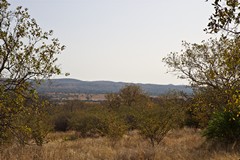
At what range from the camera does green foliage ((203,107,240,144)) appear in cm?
1380

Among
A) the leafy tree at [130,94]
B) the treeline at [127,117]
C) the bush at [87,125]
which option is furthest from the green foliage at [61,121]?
the leafy tree at [130,94]

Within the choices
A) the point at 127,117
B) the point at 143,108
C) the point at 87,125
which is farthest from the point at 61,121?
the point at 143,108

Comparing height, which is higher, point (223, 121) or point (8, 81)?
point (8, 81)

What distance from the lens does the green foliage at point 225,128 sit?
13797 mm

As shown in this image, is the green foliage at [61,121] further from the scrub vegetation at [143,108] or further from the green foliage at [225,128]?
the green foliage at [225,128]

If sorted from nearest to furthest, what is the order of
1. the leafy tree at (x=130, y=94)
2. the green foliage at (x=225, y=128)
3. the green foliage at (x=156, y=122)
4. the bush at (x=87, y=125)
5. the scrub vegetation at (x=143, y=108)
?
the scrub vegetation at (x=143, y=108)
the green foliage at (x=225, y=128)
the green foliage at (x=156, y=122)
the bush at (x=87, y=125)
the leafy tree at (x=130, y=94)

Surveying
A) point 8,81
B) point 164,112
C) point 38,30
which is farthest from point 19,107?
point 164,112

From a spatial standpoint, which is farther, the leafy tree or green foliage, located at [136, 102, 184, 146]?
the leafy tree

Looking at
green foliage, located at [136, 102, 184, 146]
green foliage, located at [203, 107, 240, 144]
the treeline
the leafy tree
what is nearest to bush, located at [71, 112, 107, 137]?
the treeline

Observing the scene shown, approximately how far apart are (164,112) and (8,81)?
12.7 m

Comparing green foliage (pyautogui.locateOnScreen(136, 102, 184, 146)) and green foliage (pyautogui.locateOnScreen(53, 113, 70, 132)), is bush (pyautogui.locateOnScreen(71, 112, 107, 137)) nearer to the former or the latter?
green foliage (pyautogui.locateOnScreen(53, 113, 70, 132))

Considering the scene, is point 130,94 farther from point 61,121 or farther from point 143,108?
point 143,108

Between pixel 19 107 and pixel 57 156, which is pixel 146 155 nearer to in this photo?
pixel 57 156

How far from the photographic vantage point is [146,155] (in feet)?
41.5
